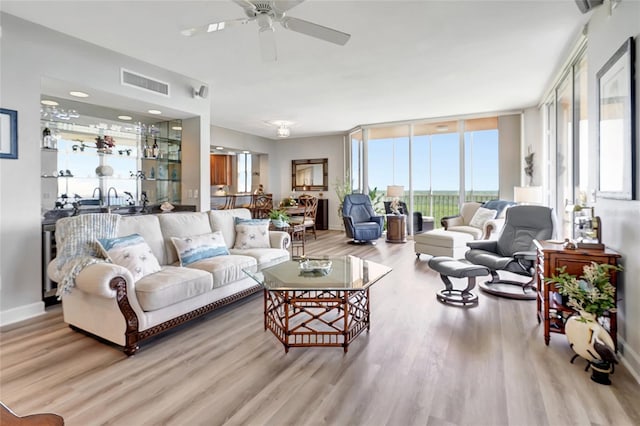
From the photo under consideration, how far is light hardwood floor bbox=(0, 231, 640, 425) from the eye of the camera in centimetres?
177

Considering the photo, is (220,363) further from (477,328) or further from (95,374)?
(477,328)

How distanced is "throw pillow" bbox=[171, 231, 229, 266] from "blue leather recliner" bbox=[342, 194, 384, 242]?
389 cm

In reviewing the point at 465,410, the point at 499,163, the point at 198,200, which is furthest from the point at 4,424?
the point at 499,163

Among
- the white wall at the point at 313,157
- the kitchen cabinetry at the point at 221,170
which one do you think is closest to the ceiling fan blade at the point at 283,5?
the white wall at the point at 313,157

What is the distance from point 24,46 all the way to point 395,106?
5.30 m

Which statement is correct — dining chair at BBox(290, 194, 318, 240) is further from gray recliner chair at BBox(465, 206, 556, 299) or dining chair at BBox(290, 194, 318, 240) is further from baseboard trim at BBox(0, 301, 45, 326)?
baseboard trim at BBox(0, 301, 45, 326)

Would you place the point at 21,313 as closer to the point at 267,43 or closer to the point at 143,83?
the point at 143,83

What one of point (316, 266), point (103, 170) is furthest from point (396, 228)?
point (103, 170)

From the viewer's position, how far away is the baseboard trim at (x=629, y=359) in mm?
2088

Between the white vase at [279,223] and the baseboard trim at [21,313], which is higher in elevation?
the white vase at [279,223]

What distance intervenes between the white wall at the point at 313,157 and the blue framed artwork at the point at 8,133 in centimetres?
722

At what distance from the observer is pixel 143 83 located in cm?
420

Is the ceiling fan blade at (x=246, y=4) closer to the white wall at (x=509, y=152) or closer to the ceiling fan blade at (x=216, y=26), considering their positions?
the ceiling fan blade at (x=216, y=26)

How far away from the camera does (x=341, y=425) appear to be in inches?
66.5
